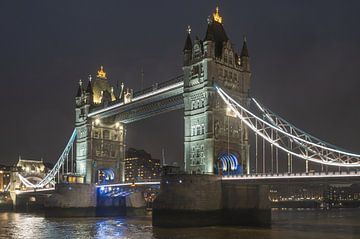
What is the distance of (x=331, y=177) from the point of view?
1686 inches

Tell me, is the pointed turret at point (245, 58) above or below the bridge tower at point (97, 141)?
above

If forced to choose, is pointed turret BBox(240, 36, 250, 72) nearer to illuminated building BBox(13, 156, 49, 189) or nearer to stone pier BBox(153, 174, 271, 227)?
stone pier BBox(153, 174, 271, 227)

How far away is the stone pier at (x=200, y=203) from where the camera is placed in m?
50.4

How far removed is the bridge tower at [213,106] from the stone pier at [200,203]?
12.7 ft

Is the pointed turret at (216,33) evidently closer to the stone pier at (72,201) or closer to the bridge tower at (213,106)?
the bridge tower at (213,106)

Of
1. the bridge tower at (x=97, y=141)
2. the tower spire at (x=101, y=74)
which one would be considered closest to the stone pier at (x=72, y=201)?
the bridge tower at (x=97, y=141)

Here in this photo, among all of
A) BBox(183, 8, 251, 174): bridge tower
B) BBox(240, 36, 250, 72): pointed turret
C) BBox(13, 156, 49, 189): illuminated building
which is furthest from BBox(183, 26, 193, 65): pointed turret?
BBox(13, 156, 49, 189): illuminated building

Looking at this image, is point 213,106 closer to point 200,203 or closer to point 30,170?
point 200,203

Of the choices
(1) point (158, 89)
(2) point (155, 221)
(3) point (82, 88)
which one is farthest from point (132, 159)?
(2) point (155, 221)

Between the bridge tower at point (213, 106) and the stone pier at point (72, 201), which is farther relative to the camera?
the stone pier at point (72, 201)

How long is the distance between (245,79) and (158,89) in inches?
432

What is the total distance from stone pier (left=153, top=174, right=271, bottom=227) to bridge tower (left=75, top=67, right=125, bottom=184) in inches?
1280

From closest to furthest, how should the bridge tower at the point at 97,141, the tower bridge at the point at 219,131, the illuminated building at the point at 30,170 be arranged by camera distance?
the tower bridge at the point at 219,131
the bridge tower at the point at 97,141
the illuminated building at the point at 30,170

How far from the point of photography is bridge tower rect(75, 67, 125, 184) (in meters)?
83.1
